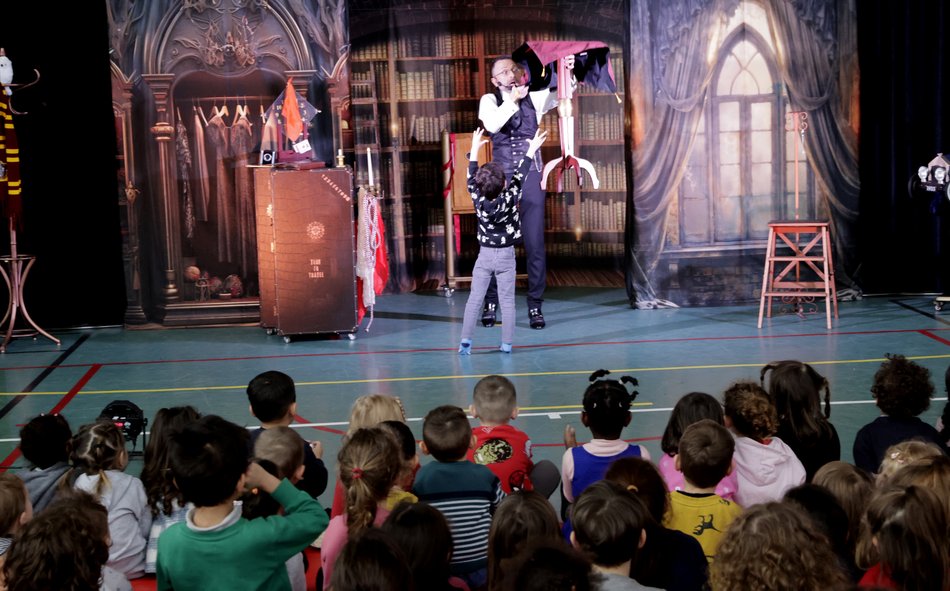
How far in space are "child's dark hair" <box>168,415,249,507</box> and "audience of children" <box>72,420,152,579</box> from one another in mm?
1123

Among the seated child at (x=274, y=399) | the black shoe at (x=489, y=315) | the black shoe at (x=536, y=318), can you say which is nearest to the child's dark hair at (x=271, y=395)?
the seated child at (x=274, y=399)

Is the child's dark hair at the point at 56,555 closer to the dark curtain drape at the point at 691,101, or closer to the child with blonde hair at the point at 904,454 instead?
the child with blonde hair at the point at 904,454

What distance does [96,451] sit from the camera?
3951 millimetres

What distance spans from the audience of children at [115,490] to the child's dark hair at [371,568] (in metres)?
1.62

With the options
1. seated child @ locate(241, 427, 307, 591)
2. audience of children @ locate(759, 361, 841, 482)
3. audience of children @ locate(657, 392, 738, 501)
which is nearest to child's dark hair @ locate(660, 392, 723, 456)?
audience of children @ locate(657, 392, 738, 501)

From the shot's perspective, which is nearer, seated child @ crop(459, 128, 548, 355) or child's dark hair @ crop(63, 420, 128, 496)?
child's dark hair @ crop(63, 420, 128, 496)

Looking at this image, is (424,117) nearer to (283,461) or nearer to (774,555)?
(283,461)

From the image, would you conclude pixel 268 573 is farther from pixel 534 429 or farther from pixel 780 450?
pixel 534 429

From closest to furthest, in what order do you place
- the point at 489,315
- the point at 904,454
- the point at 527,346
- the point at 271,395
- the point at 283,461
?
the point at 904,454 → the point at 283,461 → the point at 271,395 → the point at 527,346 → the point at 489,315

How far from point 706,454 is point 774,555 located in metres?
0.87

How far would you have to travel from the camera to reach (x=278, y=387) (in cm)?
449

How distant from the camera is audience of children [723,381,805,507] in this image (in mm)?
3979

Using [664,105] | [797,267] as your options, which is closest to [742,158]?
[664,105]

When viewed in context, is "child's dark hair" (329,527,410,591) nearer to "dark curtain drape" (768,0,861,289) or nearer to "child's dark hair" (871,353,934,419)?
"child's dark hair" (871,353,934,419)
